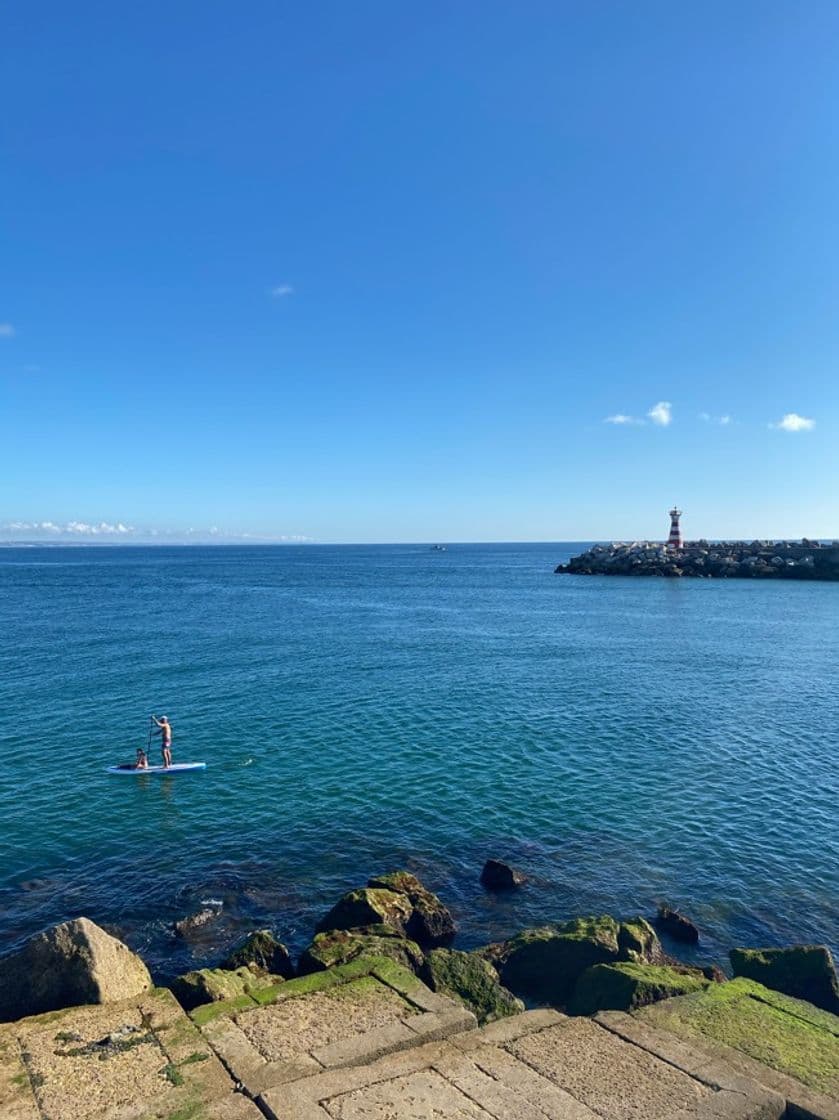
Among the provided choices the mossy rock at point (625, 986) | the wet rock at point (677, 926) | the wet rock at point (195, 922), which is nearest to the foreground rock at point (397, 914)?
the wet rock at point (195, 922)

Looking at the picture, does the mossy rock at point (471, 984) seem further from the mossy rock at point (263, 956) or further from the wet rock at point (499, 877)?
the wet rock at point (499, 877)

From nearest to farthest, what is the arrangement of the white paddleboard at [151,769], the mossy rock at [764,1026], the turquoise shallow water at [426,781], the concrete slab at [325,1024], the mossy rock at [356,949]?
the concrete slab at [325,1024] → the mossy rock at [764,1026] → the mossy rock at [356,949] → the turquoise shallow water at [426,781] → the white paddleboard at [151,769]

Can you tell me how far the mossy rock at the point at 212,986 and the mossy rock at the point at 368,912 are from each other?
2.88 metres

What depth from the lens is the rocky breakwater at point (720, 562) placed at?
114 meters

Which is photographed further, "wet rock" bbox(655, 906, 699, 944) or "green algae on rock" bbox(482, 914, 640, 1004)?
"wet rock" bbox(655, 906, 699, 944)

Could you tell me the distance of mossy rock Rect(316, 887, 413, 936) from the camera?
1677 cm

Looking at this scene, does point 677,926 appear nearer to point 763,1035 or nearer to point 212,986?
point 763,1035

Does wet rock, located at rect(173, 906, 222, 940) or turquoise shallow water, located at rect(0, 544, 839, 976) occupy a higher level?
turquoise shallow water, located at rect(0, 544, 839, 976)

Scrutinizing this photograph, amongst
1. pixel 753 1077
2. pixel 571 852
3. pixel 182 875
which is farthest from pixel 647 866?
pixel 182 875

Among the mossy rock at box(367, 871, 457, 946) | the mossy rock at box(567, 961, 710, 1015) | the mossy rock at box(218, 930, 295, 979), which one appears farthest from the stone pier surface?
the mossy rock at box(367, 871, 457, 946)

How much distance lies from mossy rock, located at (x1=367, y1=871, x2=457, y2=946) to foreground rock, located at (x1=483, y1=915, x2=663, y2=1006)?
166 cm

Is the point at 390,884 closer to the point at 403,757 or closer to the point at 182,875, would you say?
the point at 182,875

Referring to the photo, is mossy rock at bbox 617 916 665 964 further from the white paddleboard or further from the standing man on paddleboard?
the standing man on paddleboard

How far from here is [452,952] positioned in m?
15.3
